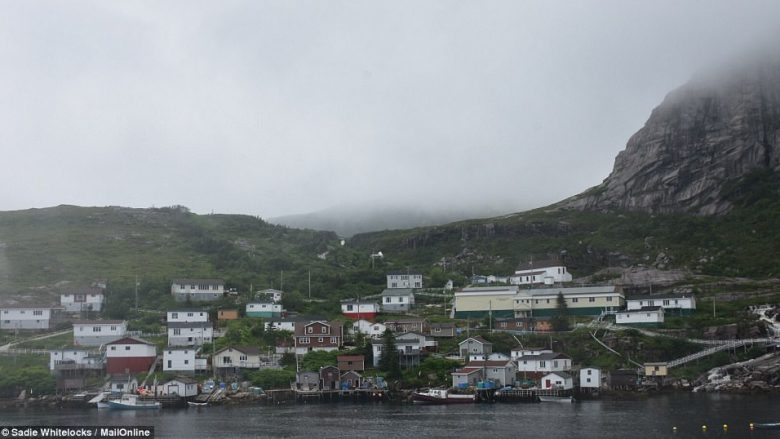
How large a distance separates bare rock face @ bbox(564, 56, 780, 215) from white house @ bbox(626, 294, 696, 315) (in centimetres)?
4603

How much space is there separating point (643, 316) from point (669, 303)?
5121mm

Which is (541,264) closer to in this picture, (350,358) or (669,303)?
(669,303)

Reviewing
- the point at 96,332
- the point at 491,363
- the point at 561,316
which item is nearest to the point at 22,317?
the point at 96,332

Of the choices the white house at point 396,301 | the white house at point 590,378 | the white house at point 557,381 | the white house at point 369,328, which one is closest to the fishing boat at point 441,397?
the white house at point 557,381

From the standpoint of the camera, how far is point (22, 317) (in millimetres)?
95375

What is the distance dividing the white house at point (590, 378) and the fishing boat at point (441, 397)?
10946mm

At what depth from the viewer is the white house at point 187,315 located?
308 ft

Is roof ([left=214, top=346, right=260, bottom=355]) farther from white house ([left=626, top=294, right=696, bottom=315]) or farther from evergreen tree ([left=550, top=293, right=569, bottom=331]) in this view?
white house ([left=626, top=294, right=696, bottom=315])

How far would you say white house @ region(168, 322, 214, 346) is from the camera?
287 ft

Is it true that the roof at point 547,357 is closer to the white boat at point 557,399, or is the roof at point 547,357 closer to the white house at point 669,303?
the white boat at point 557,399

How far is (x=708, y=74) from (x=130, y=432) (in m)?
139

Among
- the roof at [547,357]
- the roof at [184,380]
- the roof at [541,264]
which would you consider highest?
the roof at [541,264]

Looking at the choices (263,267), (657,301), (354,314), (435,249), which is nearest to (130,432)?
(354,314)

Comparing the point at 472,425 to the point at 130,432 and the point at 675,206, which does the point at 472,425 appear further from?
the point at 675,206
